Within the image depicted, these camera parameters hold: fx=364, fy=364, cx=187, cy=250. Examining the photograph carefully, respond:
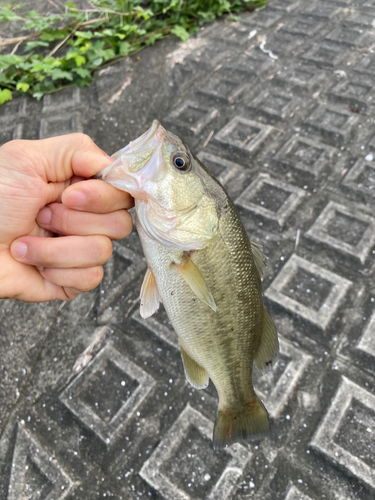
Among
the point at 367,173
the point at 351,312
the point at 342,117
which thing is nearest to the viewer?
the point at 351,312

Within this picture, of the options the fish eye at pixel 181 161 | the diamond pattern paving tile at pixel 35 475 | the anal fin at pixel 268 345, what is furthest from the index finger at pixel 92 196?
the diamond pattern paving tile at pixel 35 475

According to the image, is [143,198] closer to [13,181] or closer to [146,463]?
[13,181]

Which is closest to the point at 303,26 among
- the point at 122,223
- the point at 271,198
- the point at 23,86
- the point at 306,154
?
the point at 306,154

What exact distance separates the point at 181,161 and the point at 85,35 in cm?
355

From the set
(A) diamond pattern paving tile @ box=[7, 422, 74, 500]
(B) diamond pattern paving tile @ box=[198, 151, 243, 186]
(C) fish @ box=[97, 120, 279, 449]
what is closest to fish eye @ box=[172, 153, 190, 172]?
(C) fish @ box=[97, 120, 279, 449]

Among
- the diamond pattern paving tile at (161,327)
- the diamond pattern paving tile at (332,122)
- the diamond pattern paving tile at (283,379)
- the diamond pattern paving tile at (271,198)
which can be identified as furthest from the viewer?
the diamond pattern paving tile at (332,122)

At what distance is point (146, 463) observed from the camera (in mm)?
2076

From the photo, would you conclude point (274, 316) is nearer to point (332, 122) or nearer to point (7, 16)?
point (332, 122)

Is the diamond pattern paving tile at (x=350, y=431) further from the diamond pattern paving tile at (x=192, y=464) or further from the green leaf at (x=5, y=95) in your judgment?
the green leaf at (x=5, y=95)

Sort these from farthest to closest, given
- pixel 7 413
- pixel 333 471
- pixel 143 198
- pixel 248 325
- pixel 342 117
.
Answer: pixel 342 117
pixel 7 413
pixel 333 471
pixel 248 325
pixel 143 198

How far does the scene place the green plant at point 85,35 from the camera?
3.86 m

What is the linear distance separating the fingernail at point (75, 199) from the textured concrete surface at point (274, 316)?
1.28m

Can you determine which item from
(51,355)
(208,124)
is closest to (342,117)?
(208,124)

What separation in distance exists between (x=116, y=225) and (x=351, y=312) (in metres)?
1.71
